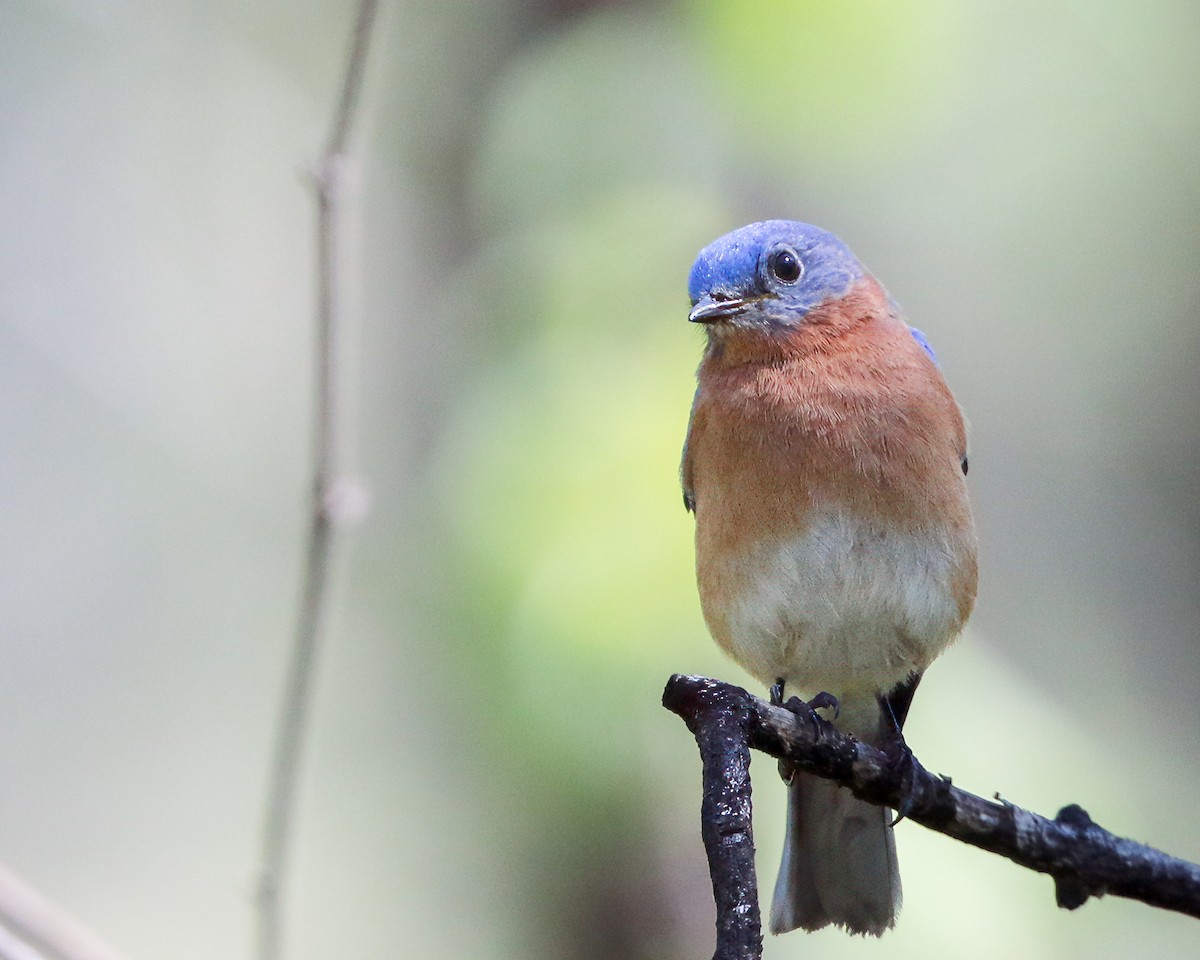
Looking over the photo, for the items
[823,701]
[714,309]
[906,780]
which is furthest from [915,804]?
[714,309]

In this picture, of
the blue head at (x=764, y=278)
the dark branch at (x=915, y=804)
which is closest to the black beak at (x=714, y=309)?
the blue head at (x=764, y=278)

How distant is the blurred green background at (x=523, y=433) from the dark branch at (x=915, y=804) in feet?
2.99

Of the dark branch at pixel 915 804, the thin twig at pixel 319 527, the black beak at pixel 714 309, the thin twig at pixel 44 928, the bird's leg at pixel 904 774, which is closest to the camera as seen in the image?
the dark branch at pixel 915 804

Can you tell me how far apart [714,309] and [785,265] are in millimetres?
323

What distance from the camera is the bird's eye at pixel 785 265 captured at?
385 cm

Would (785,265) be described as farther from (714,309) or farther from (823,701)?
(823,701)

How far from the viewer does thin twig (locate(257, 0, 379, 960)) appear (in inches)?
120

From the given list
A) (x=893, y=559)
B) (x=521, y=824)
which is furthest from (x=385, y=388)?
(x=893, y=559)

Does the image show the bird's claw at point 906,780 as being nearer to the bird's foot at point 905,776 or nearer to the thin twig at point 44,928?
the bird's foot at point 905,776

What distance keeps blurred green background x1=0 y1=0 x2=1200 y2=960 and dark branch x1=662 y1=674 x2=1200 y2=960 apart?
91 centimetres

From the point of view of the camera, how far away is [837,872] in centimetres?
386

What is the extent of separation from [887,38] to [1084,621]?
146 inches

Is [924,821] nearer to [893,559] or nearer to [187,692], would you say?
[893,559]

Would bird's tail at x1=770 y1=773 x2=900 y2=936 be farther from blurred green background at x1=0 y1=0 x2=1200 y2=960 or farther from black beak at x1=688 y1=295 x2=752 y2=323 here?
black beak at x1=688 y1=295 x2=752 y2=323
